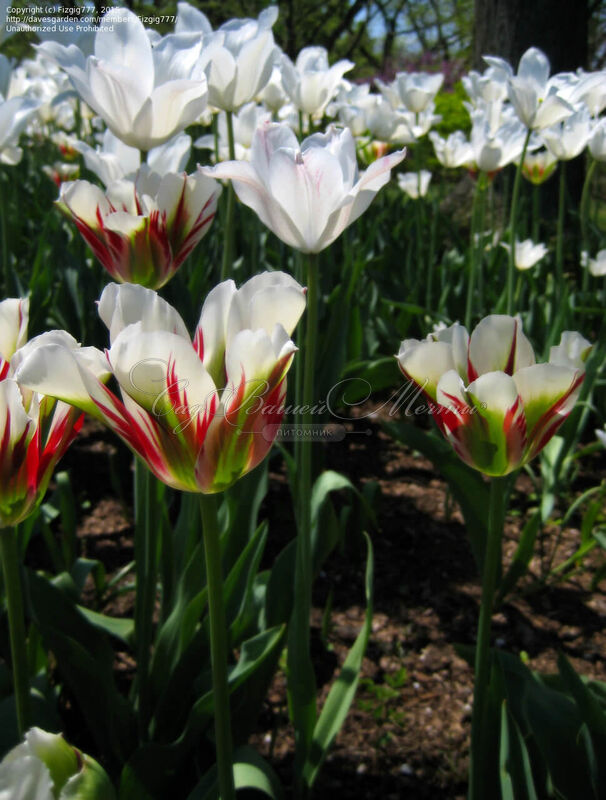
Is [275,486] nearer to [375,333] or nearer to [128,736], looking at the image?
[375,333]

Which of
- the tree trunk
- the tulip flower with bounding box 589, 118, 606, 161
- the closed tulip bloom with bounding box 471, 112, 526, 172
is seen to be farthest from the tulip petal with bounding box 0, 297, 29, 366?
the tree trunk

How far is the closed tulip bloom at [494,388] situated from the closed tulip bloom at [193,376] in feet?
0.67

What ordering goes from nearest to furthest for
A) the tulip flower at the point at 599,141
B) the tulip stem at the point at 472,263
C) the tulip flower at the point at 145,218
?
the tulip flower at the point at 145,218 < the tulip flower at the point at 599,141 < the tulip stem at the point at 472,263

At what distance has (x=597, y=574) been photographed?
1.69 meters

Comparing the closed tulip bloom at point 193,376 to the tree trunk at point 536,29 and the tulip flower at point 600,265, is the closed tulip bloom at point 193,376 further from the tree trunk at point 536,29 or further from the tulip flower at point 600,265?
the tree trunk at point 536,29

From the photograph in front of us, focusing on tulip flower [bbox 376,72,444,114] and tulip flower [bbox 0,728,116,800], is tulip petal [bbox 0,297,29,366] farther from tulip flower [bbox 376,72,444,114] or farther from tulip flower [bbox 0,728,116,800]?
tulip flower [bbox 376,72,444,114]

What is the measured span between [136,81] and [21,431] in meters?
0.54

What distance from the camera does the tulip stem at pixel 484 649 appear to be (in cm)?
75

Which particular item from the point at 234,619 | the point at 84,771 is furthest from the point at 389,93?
the point at 84,771

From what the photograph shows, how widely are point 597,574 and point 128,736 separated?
1.10 meters

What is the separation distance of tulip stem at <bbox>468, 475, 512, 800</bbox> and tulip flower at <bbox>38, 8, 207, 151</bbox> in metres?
0.59

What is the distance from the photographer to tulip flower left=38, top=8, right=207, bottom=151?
92 centimetres

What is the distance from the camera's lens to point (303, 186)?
779mm

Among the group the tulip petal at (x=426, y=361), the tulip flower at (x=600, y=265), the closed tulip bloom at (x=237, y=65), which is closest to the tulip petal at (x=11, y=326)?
the tulip petal at (x=426, y=361)
